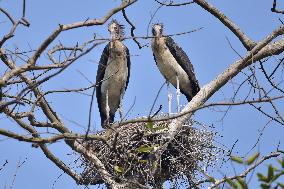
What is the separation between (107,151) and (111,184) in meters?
1.35

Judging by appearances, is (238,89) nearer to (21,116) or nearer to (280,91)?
(280,91)

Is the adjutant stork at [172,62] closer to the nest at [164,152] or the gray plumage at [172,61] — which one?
the gray plumage at [172,61]

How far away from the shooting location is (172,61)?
10.5 meters

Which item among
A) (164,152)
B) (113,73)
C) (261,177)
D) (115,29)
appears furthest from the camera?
(115,29)

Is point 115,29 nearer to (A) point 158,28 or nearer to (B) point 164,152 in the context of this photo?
(A) point 158,28

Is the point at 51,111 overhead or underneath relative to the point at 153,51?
underneath

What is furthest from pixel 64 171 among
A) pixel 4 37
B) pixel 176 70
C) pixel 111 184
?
pixel 176 70

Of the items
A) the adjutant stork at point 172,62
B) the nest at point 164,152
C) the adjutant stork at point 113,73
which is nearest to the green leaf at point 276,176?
the nest at point 164,152

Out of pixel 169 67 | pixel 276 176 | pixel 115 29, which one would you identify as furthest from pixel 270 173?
pixel 115 29

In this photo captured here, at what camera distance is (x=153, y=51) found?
10.6 m

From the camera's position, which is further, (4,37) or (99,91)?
(99,91)

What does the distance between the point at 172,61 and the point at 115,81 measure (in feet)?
3.31

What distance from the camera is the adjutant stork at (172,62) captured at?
10445 millimetres

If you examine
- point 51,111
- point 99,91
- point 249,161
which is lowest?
point 249,161
